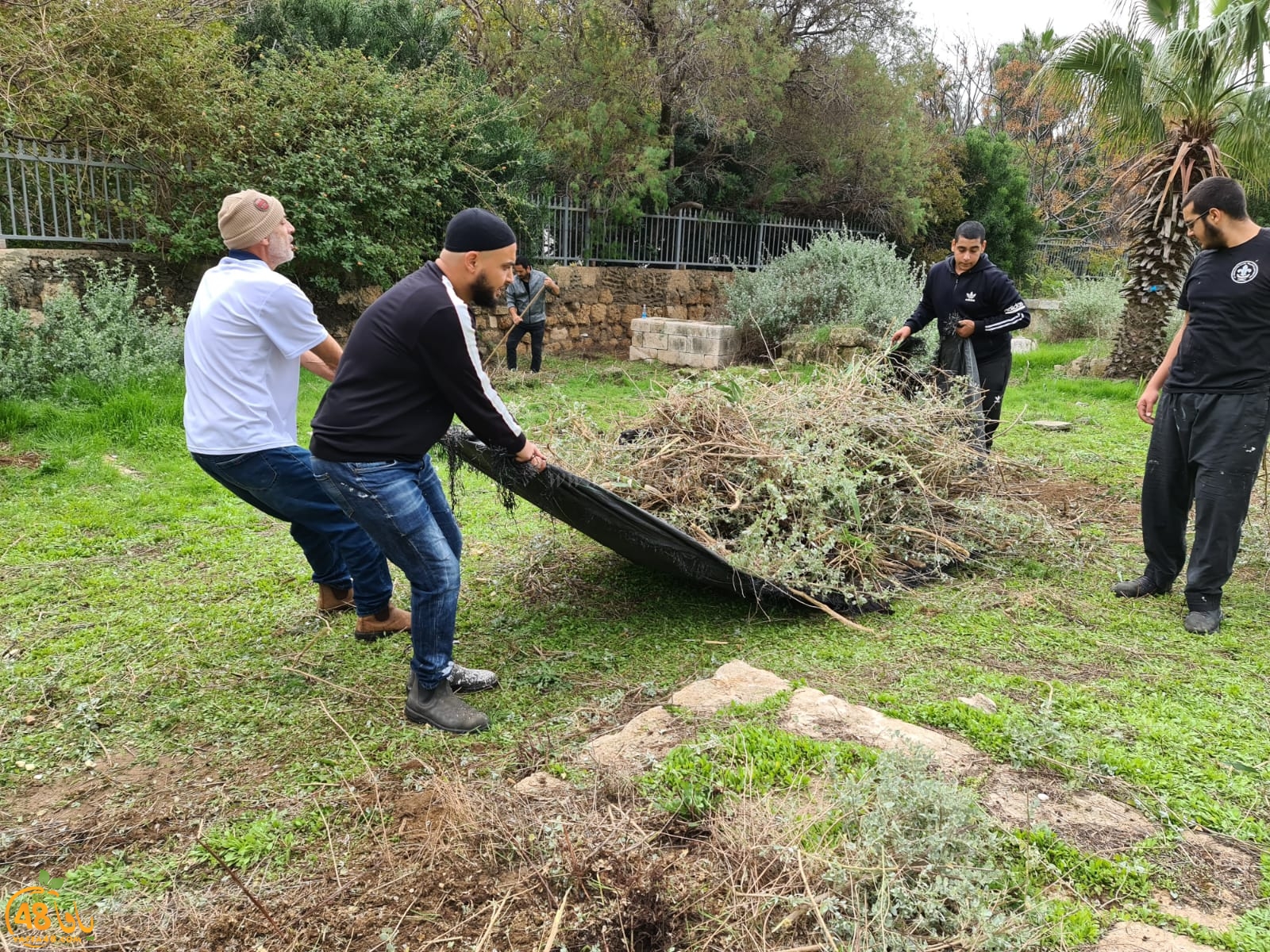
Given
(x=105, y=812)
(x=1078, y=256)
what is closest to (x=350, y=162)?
(x=105, y=812)

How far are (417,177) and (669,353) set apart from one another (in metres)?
4.60

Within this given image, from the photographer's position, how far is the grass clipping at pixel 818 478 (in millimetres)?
4102

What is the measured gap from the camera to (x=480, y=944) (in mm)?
1968

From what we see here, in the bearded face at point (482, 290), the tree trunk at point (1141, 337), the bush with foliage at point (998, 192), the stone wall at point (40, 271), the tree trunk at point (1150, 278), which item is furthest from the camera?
the bush with foliage at point (998, 192)

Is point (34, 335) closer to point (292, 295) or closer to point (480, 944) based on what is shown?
point (292, 295)

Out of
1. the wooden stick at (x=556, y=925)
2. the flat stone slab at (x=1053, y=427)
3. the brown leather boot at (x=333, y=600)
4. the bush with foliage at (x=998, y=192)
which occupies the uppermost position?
the bush with foliage at (x=998, y=192)

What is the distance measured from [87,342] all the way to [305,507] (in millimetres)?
5452

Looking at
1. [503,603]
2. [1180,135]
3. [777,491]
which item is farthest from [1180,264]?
[503,603]

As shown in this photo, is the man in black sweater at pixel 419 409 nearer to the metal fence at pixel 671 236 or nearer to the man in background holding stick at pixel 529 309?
the man in background holding stick at pixel 529 309

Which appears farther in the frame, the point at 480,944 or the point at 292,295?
the point at 292,295

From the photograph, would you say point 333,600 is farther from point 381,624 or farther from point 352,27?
point 352,27

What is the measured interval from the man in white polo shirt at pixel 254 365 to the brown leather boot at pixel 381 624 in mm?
455

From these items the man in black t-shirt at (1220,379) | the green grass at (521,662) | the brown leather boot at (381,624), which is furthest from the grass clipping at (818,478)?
the brown leather boot at (381,624)

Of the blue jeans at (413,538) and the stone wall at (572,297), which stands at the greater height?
the stone wall at (572,297)
